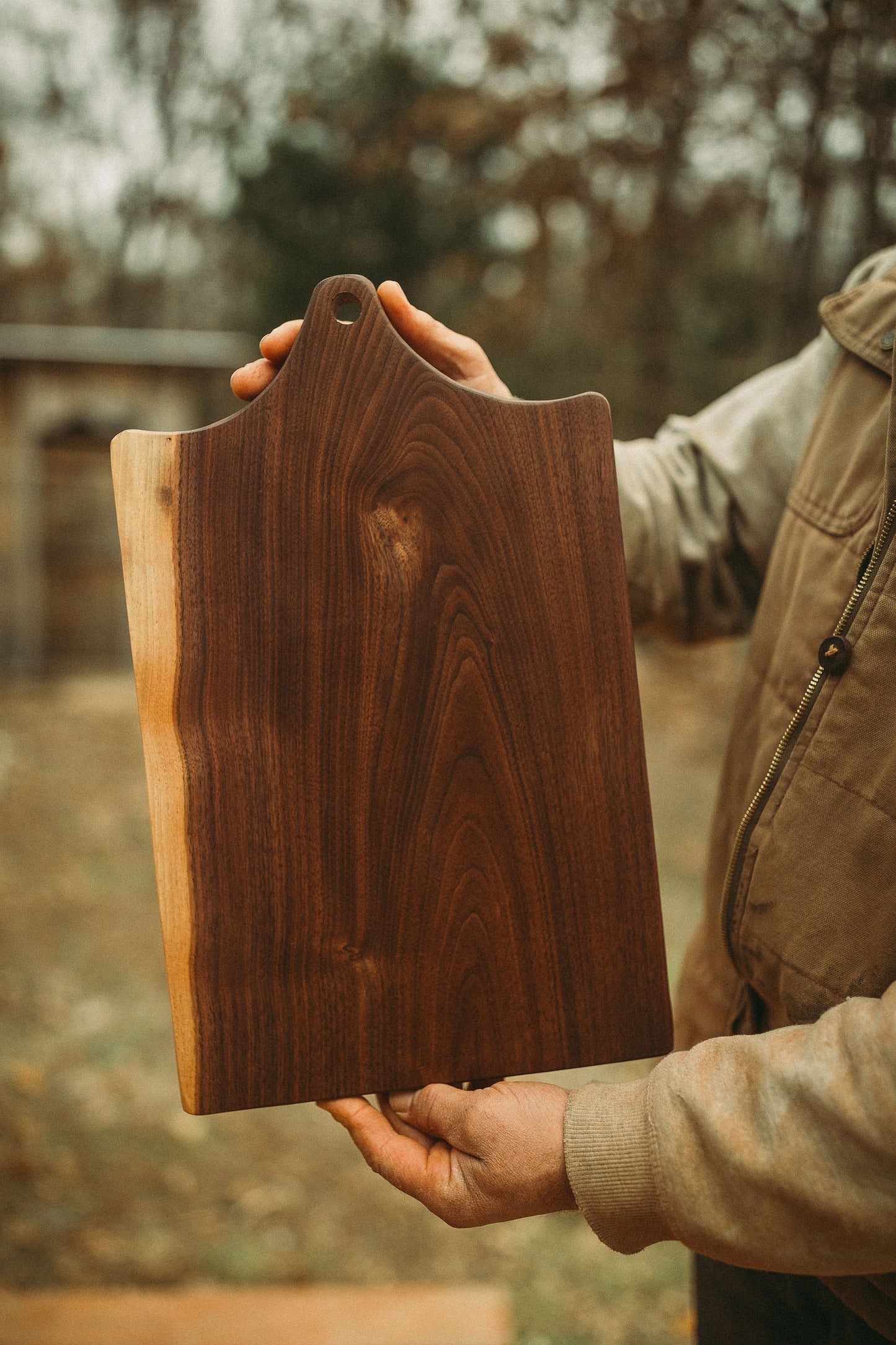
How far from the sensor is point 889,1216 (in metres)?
0.66

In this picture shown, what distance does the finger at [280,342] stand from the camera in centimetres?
85

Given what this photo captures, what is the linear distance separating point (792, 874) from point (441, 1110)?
0.33 meters

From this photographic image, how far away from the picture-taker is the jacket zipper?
79 cm

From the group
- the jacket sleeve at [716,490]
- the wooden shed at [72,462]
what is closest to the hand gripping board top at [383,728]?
the jacket sleeve at [716,490]

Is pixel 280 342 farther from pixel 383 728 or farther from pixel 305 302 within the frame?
pixel 305 302

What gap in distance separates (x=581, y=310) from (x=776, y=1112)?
568cm

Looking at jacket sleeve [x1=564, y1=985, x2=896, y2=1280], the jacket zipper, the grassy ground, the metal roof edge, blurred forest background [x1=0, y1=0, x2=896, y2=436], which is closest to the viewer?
jacket sleeve [x1=564, y1=985, x2=896, y2=1280]

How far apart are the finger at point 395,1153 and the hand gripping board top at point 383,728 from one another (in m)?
0.03

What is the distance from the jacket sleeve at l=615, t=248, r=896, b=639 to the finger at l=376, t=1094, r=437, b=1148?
545 mm

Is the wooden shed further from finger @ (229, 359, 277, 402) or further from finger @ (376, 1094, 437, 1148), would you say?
finger @ (376, 1094, 437, 1148)

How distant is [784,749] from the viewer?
0.85 meters

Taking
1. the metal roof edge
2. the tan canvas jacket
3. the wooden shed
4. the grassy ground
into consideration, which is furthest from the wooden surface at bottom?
the metal roof edge

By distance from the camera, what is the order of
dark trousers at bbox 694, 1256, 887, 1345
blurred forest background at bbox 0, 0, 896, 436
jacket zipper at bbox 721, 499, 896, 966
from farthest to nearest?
blurred forest background at bbox 0, 0, 896, 436, dark trousers at bbox 694, 1256, 887, 1345, jacket zipper at bbox 721, 499, 896, 966

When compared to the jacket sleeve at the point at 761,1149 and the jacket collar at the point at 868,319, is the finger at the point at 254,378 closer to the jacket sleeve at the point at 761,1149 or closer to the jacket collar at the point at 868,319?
the jacket collar at the point at 868,319
